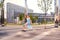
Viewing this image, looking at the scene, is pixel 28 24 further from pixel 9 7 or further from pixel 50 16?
pixel 50 16

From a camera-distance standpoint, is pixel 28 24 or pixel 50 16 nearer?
pixel 28 24

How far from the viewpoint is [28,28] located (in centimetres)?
2383

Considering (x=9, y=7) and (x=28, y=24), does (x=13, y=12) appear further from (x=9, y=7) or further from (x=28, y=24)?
(x=28, y=24)

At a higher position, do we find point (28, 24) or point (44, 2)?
point (44, 2)

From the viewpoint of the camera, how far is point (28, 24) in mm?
23391

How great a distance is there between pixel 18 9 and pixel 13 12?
38.1 feet

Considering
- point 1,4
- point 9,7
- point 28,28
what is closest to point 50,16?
point 9,7

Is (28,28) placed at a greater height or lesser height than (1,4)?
lesser

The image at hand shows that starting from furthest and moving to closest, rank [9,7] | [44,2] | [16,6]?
[16,6]
[9,7]
[44,2]

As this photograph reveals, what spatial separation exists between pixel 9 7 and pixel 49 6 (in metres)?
94.1

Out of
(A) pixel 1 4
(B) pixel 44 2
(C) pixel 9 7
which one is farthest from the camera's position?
(C) pixel 9 7

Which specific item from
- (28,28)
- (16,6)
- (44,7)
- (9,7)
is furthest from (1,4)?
(16,6)

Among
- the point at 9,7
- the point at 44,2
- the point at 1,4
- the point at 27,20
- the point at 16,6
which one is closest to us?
the point at 27,20

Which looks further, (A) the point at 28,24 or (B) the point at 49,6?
(B) the point at 49,6
